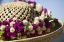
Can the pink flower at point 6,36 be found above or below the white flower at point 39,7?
below

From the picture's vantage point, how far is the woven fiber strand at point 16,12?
0.64m

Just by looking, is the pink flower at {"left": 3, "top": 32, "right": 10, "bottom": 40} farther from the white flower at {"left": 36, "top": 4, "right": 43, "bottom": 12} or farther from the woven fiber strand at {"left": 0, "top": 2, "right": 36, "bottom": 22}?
the white flower at {"left": 36, "top": 4, "right": 43, "bottom": 12}

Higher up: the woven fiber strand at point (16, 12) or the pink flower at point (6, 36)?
the woven fiber strand at point (16, 12)

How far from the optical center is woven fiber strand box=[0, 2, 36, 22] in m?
0.64

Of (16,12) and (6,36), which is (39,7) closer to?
(16,12)

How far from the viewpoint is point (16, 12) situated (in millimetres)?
643

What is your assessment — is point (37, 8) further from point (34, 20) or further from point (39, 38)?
point (39, 38)

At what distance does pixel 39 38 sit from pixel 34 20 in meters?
0.13

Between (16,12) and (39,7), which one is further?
(39,7)

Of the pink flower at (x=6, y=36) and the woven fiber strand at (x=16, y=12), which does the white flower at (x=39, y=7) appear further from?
the pink flower at (x=6, y=36)

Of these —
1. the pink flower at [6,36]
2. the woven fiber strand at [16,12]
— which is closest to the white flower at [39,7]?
the woven fiber strand at [16,12]

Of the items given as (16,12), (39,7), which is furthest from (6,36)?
(39,7)

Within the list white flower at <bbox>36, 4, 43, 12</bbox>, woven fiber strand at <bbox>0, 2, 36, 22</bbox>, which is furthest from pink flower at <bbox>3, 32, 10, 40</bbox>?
white flower at <bbox>36, 4, 43, 12</bbox>

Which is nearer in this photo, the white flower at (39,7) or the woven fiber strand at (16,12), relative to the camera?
the woven fiber strand at (16,12)
